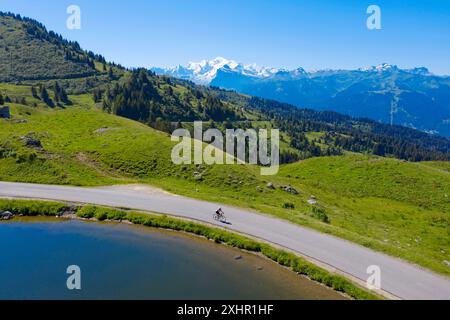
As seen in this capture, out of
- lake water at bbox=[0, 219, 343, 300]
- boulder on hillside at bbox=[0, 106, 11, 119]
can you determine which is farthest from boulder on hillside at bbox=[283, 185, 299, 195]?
boulder on hillside at bbox=[0, 106, 11, 119]

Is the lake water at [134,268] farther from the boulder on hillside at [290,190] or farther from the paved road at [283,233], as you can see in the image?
the boulder on hillside at [290,190]

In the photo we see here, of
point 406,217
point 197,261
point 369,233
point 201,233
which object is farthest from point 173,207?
point 406,217

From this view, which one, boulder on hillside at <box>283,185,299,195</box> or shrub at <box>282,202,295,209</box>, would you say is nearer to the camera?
shrub at <box>282,202,295,209</box>

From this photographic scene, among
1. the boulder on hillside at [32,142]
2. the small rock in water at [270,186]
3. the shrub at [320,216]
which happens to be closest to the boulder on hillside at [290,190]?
the small rock in water at [270,186]

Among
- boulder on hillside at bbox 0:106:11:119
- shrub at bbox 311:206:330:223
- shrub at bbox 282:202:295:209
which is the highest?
boulder on hillside at bbox 0:106:11:119

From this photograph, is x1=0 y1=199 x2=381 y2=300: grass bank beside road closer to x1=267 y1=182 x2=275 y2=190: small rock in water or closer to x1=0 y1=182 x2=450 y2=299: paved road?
x1=0 y1=182 x2=450 y2=299: paved road

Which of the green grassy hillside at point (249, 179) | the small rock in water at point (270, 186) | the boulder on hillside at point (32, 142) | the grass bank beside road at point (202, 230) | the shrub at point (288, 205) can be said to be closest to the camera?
the grass bank beside road at point (202, 230)

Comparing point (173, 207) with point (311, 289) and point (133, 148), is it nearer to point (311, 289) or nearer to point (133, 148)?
point (311, 289)
